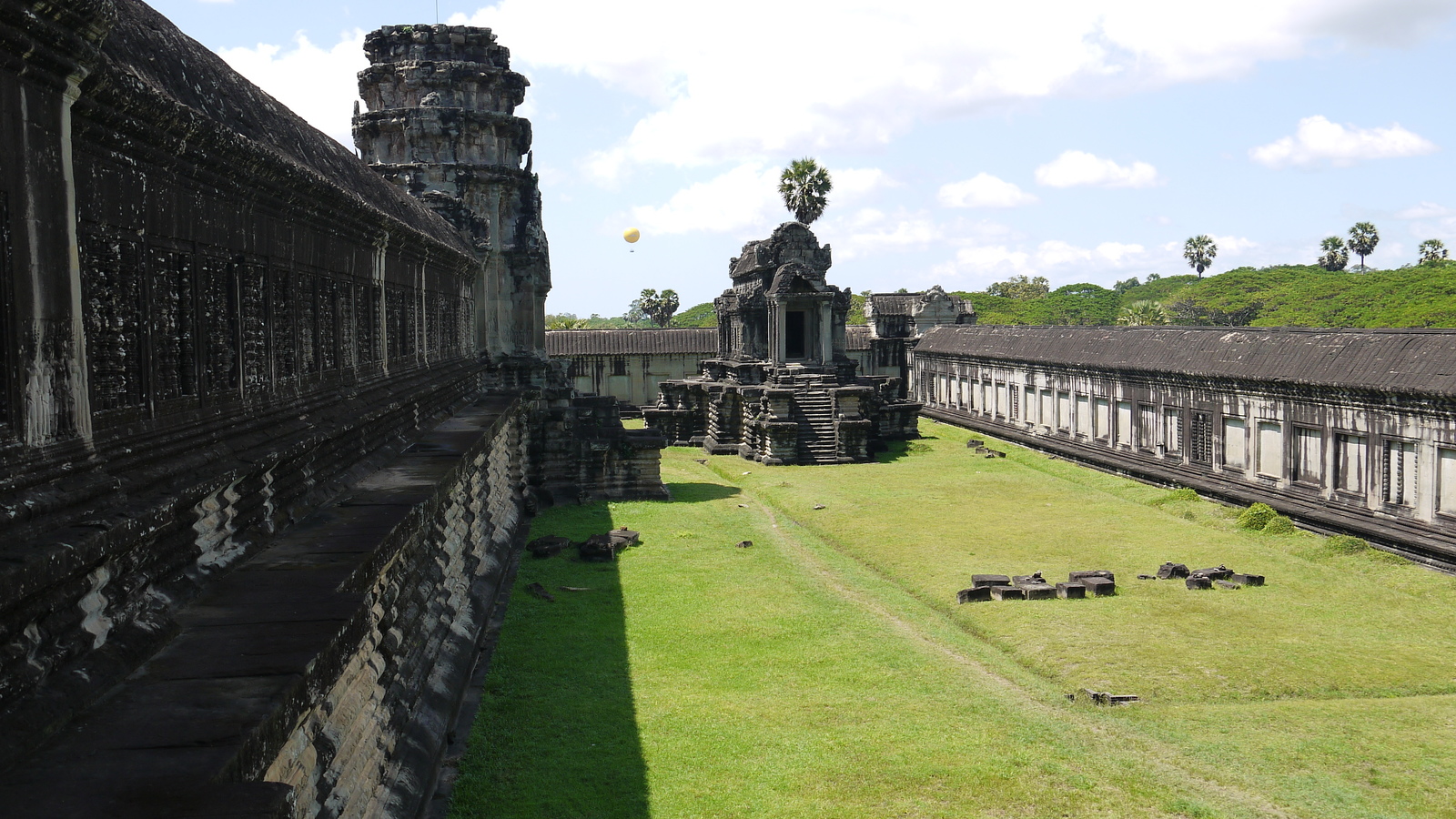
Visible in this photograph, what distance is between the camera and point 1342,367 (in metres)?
21.5

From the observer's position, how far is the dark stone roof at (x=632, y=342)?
50.2 meters

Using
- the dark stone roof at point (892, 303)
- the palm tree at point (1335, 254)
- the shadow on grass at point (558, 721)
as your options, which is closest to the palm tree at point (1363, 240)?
the palm tree at point (1335, 254)

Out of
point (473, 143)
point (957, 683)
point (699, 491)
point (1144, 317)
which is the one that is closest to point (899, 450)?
point (699, 491)

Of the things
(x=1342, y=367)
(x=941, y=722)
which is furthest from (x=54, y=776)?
(x=1342, y=367)

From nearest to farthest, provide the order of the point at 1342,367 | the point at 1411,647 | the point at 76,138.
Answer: the point at 76,138, the point at 1411,647, the point at 1342,367

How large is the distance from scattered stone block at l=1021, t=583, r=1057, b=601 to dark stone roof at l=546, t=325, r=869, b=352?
33994 mm

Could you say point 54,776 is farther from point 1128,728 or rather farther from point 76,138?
point 1128,728

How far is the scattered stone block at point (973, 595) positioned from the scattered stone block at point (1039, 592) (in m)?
0.53

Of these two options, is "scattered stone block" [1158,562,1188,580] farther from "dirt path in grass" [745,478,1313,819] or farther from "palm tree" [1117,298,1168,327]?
"palm tree" [1117,298,1168,327]

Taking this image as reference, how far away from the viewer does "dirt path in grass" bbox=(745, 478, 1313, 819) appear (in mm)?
9602

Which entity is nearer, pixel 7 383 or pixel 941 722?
A: pixel 7 383

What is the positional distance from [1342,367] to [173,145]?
2121 cm

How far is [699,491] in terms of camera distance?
2827cm

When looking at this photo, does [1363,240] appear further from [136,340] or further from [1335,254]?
[136,340]
